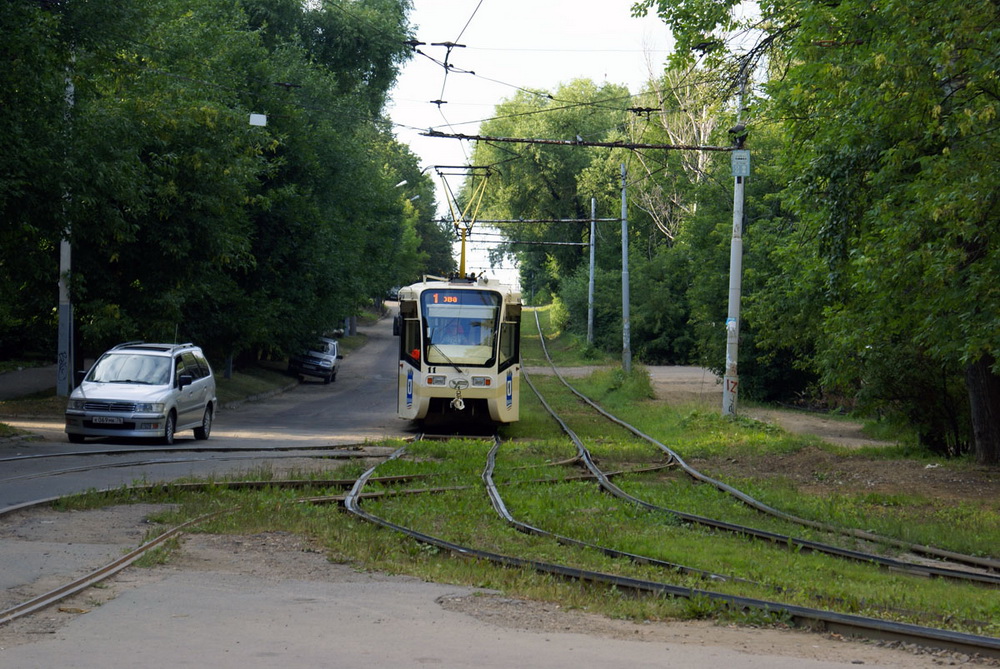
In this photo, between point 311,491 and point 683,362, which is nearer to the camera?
point 311,491

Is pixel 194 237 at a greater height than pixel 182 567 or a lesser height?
greater

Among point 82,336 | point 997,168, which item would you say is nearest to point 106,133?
point 82,336

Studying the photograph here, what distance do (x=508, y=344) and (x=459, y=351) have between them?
42.1 inches

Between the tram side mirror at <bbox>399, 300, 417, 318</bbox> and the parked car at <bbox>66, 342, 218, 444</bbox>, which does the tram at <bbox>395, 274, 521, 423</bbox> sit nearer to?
the tram side mirror at <bbox>399, 300, 417, 318</bbox>

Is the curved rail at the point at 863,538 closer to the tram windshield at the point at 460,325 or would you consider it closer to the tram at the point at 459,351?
the tram at the point at 459,351

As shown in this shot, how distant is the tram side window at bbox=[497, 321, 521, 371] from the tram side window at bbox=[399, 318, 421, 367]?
1724 millimetres

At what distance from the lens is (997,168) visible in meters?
12.3

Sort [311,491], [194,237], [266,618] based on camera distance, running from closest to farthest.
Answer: [266,618] < [311,491] < [194,237]

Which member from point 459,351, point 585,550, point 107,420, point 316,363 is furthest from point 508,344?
point 316,363

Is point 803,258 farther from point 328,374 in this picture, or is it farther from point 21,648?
point 328,374

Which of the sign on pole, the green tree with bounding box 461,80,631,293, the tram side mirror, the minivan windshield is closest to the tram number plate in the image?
the minivan windshield

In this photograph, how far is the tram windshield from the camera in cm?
2262

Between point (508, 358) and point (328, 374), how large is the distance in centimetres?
2690

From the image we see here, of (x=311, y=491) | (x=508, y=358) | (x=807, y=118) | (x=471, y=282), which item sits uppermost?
(x=807, y=118)
